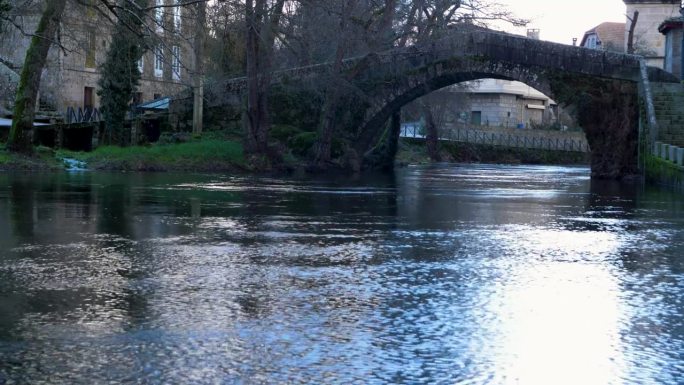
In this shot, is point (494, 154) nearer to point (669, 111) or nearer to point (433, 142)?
point (433, 142)

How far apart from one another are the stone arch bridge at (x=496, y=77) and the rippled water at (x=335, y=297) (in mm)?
17785

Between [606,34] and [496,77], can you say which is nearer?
[496,77]

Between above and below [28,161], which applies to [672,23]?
above

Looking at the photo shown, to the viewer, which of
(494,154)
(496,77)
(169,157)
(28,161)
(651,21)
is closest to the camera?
(28,161)

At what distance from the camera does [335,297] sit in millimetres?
7770

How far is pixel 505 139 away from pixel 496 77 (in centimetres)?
3007

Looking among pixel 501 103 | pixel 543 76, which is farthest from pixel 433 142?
pixel 501 103

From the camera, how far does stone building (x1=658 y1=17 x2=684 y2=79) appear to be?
1804 inches

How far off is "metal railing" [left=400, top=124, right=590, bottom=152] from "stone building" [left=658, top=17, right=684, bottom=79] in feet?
50.1

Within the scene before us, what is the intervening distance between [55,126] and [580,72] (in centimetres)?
1893

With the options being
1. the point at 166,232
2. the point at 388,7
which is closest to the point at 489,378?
the point at 166,232

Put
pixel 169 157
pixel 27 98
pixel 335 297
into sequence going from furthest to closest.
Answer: pixel 169 157, pixel 27 98, pixel 335 297

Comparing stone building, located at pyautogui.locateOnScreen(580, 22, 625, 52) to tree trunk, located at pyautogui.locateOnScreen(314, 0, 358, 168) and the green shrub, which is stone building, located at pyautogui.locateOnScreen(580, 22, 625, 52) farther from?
tree trunk, located at pyautogui.locateOnScreen(314, 0, 358, 168)

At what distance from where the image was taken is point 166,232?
490 inches
